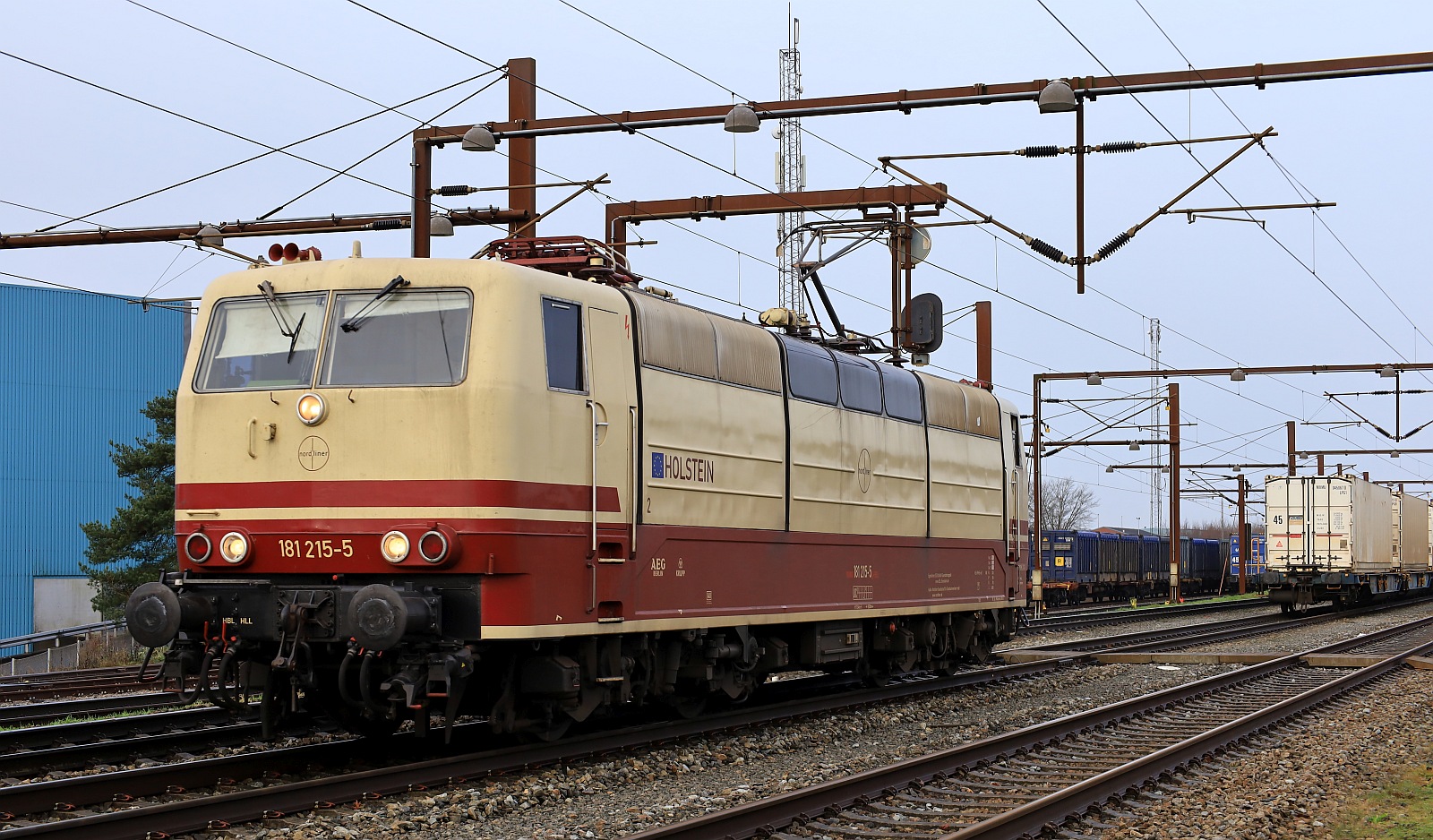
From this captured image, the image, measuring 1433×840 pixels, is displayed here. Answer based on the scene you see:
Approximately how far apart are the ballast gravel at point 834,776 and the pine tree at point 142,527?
92.8 ft

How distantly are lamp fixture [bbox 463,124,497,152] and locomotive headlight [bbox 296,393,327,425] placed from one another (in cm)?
718

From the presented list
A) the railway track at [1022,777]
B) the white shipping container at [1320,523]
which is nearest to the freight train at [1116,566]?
the white shipping container at [1320,523]

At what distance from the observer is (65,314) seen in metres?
48.4

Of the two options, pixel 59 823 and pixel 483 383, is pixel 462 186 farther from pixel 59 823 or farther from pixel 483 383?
pixel 59 823

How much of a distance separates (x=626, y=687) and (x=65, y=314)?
42.5 metres

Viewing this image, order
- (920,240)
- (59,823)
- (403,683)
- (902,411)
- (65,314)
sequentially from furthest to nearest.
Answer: (65,314) → (920,240) → (902,411) → (403,683) → (59,823)

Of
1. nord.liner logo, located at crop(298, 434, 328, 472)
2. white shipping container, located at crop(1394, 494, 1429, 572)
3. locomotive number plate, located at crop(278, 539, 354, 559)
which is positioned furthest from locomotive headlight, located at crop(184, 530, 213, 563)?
white shipping container, located at crop(1394, 494, 1429, 572)

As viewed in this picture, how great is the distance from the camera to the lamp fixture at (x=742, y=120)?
15031mm

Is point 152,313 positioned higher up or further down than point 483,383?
higher up

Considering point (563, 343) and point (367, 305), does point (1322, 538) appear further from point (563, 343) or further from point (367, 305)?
point (367, 305)

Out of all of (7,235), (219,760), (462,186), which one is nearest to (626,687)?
(219,760)

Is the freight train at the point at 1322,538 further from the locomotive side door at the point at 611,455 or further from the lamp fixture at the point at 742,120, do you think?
the locomotive side door at the point at 611,455

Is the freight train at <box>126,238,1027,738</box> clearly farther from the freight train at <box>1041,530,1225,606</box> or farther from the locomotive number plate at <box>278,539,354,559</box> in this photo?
the freight train at <box>1041,530,1225,606</box>

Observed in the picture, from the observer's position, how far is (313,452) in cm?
1039
